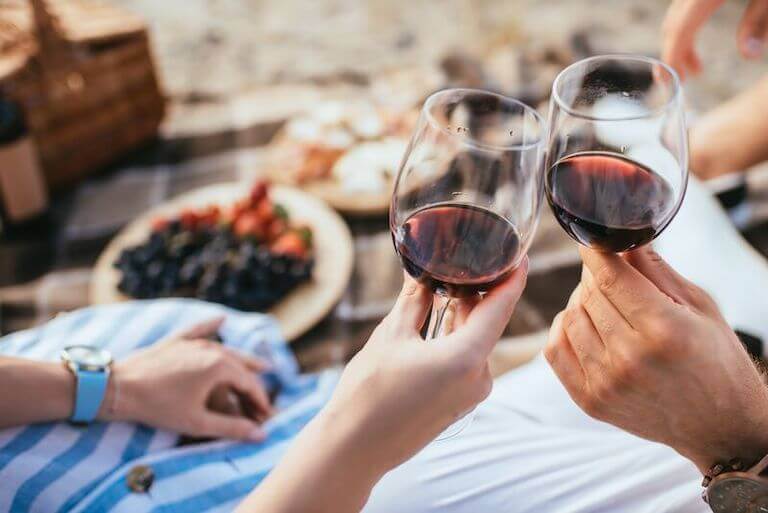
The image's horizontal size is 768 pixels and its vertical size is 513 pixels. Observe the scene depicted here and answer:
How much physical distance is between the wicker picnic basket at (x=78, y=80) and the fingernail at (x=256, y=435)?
120 cm

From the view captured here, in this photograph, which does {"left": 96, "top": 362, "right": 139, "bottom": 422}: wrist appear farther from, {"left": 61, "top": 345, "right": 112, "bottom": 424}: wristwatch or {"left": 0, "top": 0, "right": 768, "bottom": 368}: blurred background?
{"left": 0, "top": 0, "right": 768, "bottom": 368}: blurred background

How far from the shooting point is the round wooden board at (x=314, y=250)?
153cm

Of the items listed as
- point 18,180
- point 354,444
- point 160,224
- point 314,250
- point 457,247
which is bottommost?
point 314,250

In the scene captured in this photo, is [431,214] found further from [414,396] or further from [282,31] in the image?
[282,31]

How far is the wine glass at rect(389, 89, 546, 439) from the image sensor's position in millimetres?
673

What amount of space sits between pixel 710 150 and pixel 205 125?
1.50 meters

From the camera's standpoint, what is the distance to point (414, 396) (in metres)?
0.60

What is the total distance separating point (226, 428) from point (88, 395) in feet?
0.65

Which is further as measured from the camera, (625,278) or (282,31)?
(282,31)

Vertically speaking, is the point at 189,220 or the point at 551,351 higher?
the point at 551,351

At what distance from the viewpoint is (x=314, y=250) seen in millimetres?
1680

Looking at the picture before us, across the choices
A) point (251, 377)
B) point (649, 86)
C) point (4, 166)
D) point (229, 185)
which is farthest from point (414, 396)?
point (4, 166)

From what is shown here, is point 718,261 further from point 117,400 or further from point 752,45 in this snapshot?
point 117,400

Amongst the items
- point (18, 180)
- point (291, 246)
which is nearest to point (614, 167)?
point (291, 246)
